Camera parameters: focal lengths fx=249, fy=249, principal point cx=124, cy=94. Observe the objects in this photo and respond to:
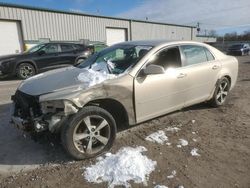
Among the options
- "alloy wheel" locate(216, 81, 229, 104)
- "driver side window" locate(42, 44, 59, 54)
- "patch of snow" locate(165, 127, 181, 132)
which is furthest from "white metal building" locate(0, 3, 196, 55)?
"patch of snow" locate(165, 127, 181, 132)

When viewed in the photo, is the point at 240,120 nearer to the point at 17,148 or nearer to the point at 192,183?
the point at 192,183

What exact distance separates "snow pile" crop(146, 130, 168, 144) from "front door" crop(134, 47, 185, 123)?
0.32 m

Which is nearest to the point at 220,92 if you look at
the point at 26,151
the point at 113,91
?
the point at 113,91

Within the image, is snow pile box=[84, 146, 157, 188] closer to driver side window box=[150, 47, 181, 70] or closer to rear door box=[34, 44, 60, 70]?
driver side window box=[150, 47, 181, 70]

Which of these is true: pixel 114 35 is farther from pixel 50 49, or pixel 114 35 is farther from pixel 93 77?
pixel 93 77

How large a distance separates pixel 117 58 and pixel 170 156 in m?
2.06

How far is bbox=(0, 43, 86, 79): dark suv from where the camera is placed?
10992 millimetres

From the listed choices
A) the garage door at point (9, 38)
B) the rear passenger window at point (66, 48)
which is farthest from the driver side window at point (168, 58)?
the garage door at point (9, 38)

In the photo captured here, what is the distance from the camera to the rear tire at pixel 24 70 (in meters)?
11.2

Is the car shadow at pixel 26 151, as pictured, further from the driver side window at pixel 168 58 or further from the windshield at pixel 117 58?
the driver side window at pixel 168 58

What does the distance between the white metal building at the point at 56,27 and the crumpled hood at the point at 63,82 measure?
40.7 ft

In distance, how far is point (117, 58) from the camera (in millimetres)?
4656

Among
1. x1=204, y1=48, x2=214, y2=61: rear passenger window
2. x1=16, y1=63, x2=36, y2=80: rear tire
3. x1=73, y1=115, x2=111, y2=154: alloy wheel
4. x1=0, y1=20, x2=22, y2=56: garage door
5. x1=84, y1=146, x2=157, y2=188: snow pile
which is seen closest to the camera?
x1=84, y1=146, x2=157, y2=188: snow pile

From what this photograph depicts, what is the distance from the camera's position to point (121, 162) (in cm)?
333
